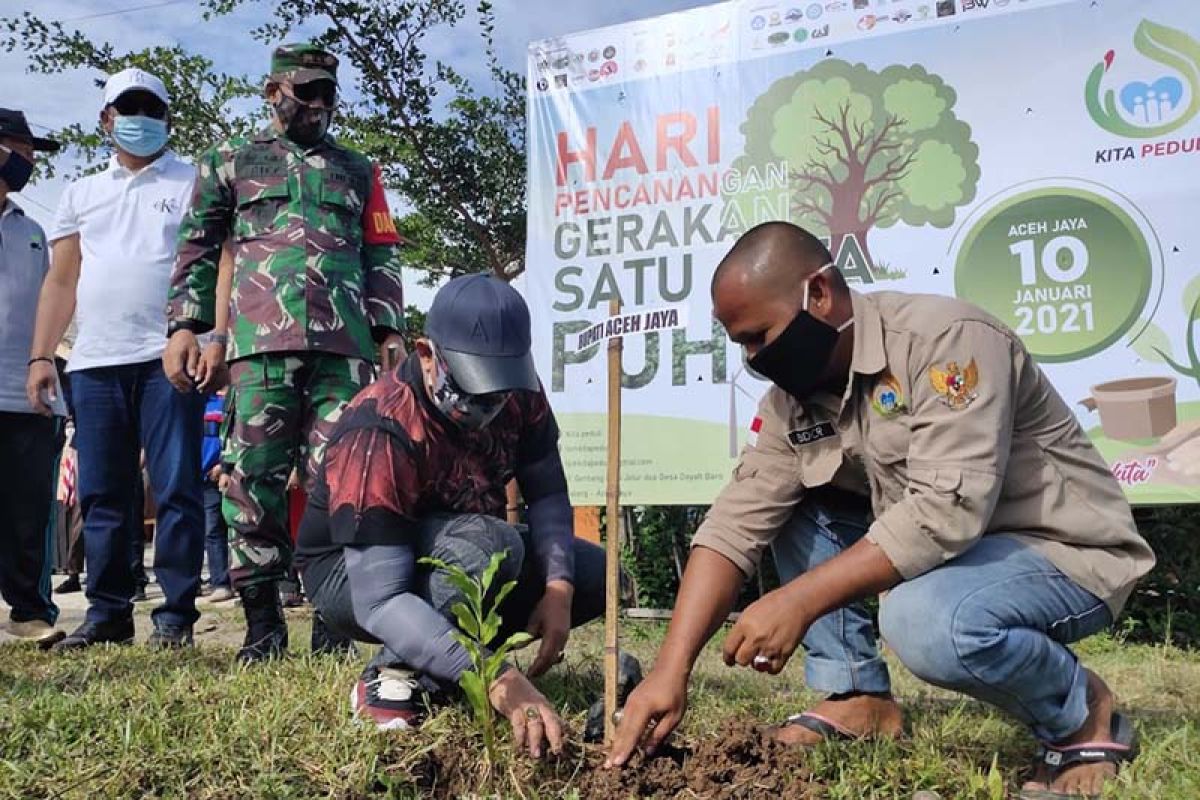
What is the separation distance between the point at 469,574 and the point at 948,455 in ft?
4.08


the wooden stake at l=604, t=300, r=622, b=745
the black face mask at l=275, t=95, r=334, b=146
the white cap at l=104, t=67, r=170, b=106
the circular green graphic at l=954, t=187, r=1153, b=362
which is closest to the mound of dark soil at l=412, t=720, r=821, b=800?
the wooden stake at l=604, t=300, r=622, b=745

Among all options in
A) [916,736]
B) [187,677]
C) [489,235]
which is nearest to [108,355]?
[187,677]

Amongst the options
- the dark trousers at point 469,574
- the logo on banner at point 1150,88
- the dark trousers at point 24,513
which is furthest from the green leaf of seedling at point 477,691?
the logo on banner at point 1150,88

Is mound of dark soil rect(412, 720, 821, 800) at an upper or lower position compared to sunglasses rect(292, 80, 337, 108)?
lower

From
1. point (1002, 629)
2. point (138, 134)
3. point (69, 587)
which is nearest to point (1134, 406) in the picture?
point (1002, 629)

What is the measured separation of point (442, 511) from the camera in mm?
2949

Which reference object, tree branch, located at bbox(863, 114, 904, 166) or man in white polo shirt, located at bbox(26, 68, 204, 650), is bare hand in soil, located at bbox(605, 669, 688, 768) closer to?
man in white polo shirt, located at bbox(26, 68, 204, 650)

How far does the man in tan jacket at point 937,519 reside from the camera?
2180mm

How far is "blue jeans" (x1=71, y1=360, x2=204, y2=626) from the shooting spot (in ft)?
13.7

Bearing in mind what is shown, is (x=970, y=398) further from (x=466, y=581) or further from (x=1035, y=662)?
(x=466, y=581)

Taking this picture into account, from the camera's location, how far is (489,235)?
991 centimetres

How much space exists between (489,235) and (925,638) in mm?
8126

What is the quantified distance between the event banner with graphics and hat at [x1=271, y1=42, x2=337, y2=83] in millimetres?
1511

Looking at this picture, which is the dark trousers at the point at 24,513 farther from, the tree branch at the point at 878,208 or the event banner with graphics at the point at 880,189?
the tree branch at the point at 878,208
